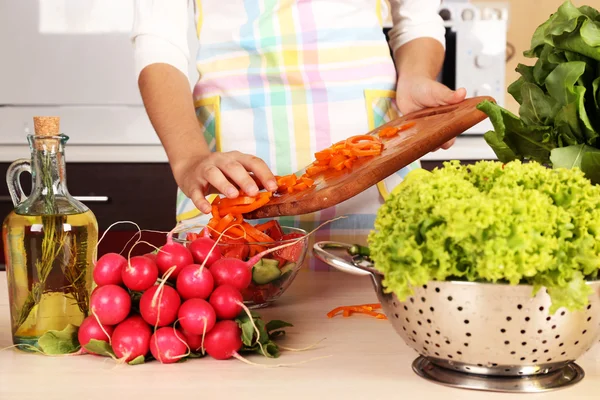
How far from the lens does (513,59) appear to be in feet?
10.5

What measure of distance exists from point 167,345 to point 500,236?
0.41 m

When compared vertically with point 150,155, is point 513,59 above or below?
above

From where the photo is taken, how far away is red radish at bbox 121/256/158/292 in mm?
962

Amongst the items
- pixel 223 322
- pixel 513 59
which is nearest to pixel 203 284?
pixel 223 322

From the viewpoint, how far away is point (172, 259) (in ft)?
→ 3.28

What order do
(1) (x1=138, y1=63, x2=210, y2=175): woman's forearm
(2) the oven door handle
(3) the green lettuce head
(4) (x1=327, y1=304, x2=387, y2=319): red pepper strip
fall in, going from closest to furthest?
(3) the green lettuce head, (4) (x1=327, y1=304, x2=387, y2=319): red pepper strip, (1) (x1=138, y1=63, x2=210, y2=175): woman's forearm, (2) the oven door handle

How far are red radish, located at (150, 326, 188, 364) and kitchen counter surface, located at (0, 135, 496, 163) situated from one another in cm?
183

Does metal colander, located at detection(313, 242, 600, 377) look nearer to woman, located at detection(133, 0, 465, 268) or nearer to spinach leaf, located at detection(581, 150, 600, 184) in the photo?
spinach leaf, located at detection(581, 150, 600, 184)

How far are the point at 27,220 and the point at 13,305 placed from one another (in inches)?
4.5

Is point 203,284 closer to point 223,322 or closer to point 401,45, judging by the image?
point 223,322

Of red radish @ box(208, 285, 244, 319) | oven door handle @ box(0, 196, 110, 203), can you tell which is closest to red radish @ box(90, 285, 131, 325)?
red radish @ box(208, 285, 244, 319)

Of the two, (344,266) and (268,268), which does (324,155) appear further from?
(344,266)

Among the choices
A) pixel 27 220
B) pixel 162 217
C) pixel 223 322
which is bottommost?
pixel 162 217

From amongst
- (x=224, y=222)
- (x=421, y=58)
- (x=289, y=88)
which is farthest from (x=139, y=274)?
(x=421, y=58)
